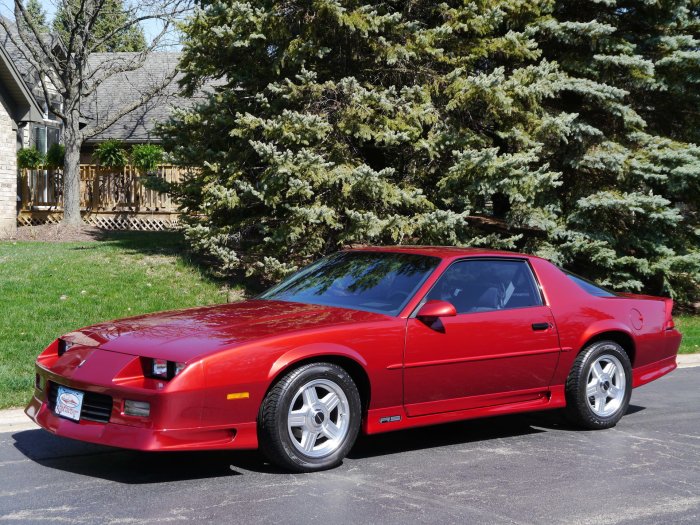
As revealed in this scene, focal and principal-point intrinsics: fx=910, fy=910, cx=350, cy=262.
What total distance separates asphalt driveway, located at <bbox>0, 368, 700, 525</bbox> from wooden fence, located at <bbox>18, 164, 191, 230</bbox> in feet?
64.9

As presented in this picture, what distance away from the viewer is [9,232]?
2295 cm

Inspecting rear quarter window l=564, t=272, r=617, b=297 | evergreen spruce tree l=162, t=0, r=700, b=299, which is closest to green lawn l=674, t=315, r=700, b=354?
evergreen spruce tree l=162, t=0, r=700, b=299

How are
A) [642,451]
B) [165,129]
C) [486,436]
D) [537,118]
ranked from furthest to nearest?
[165,129], [537,118], [486,436], [642,451]

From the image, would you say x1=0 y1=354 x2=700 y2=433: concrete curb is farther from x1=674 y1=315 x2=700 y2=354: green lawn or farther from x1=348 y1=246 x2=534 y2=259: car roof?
x1=674 y1=315 x2=700 y2=354: green lawn

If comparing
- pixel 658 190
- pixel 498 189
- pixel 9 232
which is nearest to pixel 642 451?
pixel 498 189

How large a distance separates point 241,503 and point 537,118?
11607 mm

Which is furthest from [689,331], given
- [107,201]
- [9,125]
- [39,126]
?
[39,126]

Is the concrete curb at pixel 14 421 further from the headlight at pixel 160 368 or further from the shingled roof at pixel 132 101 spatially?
the shingled roof at pixel 132 101

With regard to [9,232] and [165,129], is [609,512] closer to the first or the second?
[165,129]

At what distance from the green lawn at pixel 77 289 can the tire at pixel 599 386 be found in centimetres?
463

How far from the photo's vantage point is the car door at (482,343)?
247 inches

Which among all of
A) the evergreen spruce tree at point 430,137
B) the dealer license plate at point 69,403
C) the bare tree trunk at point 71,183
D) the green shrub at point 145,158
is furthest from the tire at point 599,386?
the green shrub at point 145,158

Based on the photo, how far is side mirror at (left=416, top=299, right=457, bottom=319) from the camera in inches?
244

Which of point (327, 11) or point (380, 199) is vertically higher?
point (327, 11)
